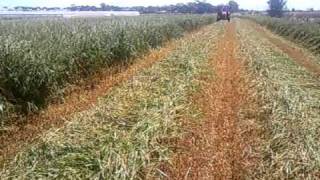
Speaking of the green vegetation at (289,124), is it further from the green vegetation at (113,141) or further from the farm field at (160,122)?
the green vegetation at (113,141)

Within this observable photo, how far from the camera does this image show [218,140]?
792cm

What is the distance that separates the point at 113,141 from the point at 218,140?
5.88 feet

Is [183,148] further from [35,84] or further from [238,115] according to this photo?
[35,84]

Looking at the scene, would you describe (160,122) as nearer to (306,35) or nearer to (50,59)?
(50,59)

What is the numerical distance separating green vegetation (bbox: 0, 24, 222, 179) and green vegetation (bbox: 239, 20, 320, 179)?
1446mm

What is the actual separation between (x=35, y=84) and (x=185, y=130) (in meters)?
3.32

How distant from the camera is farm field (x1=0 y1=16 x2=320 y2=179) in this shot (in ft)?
21.2

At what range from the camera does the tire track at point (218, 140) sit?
6652 mm

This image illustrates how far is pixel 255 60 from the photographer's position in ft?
54.3

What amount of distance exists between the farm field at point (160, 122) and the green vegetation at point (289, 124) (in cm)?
2

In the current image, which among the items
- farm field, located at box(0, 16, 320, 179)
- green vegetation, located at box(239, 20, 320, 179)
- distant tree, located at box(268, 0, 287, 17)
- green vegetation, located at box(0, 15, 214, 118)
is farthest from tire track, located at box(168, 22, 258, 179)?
distant tree, located at box(268, 0, 287, 17)

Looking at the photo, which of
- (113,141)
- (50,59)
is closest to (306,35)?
(50,59)

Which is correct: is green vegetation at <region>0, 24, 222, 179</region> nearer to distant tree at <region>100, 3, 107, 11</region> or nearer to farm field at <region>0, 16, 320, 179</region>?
farm field at <region>0, 16, 320, 179</region>

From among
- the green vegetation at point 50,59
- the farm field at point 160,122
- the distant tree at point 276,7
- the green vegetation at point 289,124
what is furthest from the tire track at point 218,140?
the distant tree at point 276,7
